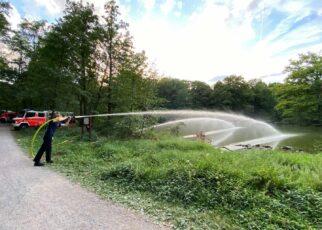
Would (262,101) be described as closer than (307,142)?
No

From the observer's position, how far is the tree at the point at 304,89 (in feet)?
93.3

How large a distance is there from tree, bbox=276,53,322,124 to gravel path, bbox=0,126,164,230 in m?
27.2

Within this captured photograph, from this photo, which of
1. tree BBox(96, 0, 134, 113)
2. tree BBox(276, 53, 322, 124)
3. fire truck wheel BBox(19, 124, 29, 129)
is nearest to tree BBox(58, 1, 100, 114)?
tree BBox(96, 0, 134, 113)

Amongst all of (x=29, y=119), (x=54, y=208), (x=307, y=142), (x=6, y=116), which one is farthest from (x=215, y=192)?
(x=6, y=116)

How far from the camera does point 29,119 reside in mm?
27078

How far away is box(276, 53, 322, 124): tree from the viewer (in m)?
28.4

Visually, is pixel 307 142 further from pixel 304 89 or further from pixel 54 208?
pixel 54 208

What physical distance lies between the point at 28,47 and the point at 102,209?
119 feet

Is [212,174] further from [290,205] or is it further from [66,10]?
[66,10]

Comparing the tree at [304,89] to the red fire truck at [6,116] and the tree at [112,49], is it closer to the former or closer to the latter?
the tree at [112,49]

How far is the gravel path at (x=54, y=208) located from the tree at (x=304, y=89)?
89.2 ft

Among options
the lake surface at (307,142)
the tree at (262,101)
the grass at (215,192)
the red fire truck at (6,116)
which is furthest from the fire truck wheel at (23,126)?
the tree at (262,101)

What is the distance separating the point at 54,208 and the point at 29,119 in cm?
2358

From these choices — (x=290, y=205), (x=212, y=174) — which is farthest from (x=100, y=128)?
(x=290, y=205)
